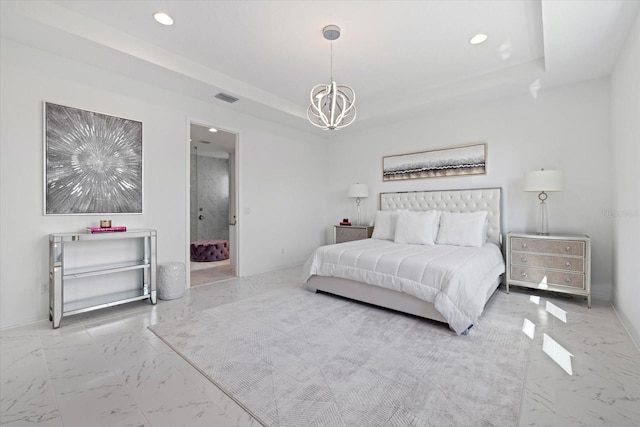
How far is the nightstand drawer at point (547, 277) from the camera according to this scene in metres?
3.20

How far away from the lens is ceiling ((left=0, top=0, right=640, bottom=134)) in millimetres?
2467

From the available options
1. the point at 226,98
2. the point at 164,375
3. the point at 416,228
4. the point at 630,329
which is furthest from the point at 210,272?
the point at 630,329

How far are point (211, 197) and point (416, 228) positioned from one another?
582cm

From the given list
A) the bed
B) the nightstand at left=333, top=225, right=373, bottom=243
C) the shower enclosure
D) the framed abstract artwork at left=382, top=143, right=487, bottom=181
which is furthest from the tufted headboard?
the shower enclosure

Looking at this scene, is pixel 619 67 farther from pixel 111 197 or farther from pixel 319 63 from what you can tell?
pixel 111 197

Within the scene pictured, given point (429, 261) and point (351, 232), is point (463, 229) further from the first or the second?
point (351, 232)

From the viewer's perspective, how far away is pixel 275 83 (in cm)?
403

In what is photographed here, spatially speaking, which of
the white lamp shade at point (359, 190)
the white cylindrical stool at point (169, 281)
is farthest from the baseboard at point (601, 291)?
the white cylindrical stool at point (169, 281)

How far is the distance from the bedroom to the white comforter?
3.72ft

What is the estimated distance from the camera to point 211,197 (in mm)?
7883

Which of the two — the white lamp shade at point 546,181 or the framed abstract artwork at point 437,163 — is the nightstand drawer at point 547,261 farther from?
the framed abstract artwork at point 437,163

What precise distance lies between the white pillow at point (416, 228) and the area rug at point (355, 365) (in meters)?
1.32

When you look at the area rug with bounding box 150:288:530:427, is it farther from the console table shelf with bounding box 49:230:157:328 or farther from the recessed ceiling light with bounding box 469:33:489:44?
the recessed ceiling light with bounding box 469:33:489:44

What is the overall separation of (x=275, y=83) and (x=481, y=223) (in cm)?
341
